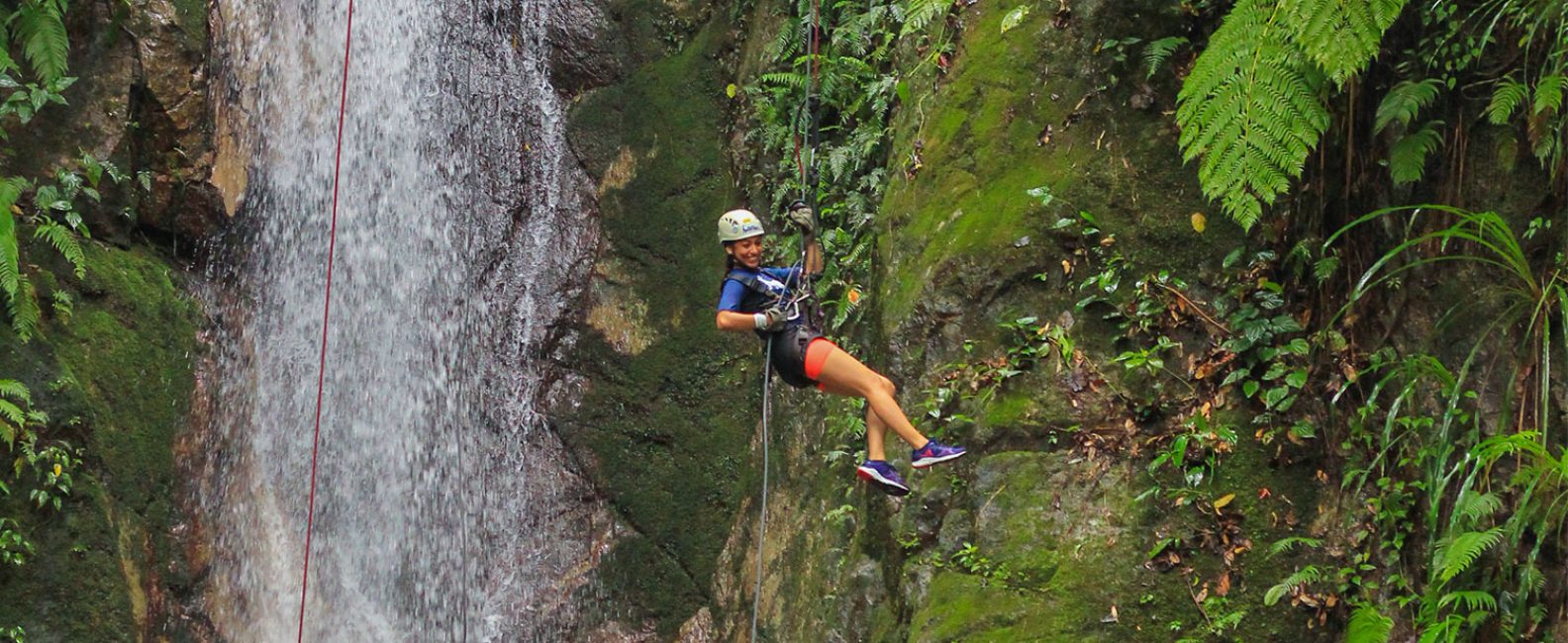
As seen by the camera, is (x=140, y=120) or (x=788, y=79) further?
(x=140, y=120)

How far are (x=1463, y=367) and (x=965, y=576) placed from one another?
2.31 metres

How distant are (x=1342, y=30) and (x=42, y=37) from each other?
8586mm

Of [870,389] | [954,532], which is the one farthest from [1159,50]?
[954,532]

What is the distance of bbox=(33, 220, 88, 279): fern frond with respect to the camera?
29.6 feet

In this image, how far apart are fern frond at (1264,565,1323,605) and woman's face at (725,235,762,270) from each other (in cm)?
274

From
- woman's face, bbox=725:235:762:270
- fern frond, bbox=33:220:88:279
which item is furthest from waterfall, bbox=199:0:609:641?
woman's face, bbox=725:235:762:270

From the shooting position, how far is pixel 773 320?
19.9ft

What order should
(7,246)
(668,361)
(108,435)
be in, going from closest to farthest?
1. (7,246)
2. (108,435)
3. (668,361)

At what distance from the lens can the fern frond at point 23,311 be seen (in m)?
8.50

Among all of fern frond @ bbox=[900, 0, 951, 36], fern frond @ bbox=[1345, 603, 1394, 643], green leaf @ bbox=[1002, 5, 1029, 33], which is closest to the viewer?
fern frond @ bbox=[1345, 603, 1394, 643]

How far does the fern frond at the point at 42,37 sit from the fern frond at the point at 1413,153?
8.74 metres

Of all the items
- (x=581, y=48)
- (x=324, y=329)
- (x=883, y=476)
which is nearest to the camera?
(x=883, y=476)

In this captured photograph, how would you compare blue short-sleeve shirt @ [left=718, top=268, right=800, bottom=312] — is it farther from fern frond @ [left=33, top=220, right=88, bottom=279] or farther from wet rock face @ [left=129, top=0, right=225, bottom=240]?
wet rock face @ [left=129, top=0, right=225, bottom=240]

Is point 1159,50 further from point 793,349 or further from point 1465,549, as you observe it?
point 1465,549
